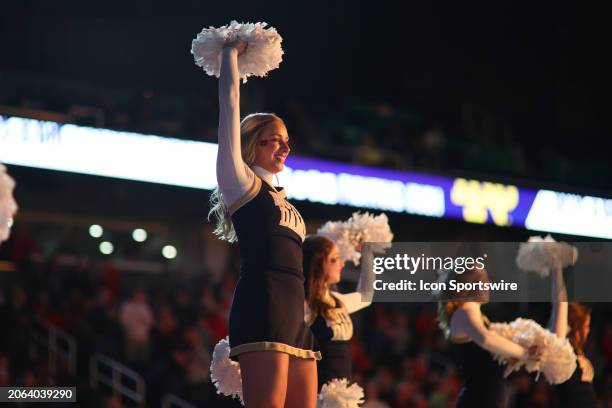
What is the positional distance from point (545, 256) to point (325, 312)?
4.48 ft

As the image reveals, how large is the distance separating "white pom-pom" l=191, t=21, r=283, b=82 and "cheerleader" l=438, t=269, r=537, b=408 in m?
1.64

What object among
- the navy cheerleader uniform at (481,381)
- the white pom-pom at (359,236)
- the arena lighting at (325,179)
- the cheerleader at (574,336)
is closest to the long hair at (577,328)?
the cheerleader at (574,336)

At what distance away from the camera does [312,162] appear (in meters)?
10.6

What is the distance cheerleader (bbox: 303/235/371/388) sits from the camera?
166 inches

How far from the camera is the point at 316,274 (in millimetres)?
4238

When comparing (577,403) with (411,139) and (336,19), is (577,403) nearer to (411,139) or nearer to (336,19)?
(411,139)

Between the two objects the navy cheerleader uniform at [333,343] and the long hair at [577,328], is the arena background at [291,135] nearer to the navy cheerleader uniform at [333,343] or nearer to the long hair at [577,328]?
the long hair at [577,328]

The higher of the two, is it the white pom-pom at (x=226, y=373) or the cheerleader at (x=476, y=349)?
the cheerleader at (x=476, y=349)

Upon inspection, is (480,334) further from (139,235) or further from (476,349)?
(139,235)

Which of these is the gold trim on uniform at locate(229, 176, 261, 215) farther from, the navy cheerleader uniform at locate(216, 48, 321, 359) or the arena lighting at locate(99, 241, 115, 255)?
the arena lighting at locate(99, 241, 115, 255)

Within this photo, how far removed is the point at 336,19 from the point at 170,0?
94.2 inches

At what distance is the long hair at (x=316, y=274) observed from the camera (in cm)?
423

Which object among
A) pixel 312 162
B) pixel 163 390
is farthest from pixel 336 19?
pixel 163 390

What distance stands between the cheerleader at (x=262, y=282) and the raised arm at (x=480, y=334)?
1.27 m
